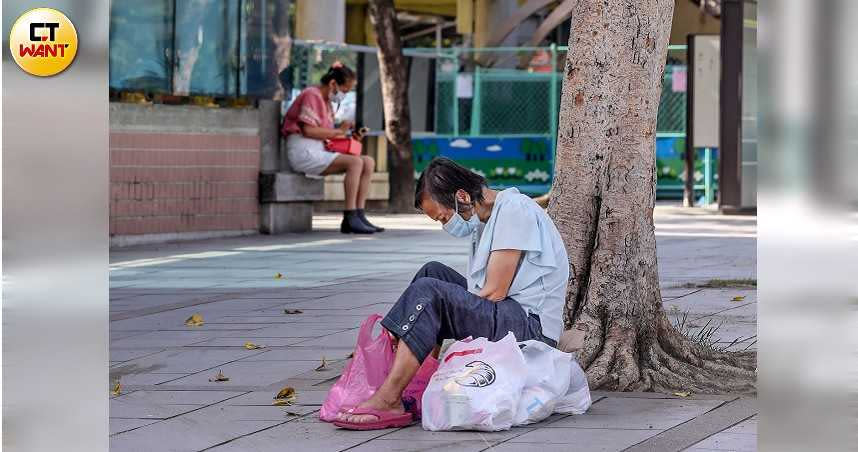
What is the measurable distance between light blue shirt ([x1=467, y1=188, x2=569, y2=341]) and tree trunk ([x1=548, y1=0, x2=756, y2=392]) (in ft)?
1.92

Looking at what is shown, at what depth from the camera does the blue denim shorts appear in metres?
5.36

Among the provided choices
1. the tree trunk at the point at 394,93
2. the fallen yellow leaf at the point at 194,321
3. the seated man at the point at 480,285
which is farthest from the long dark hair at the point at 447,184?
the tree trunk at the point at 394,93

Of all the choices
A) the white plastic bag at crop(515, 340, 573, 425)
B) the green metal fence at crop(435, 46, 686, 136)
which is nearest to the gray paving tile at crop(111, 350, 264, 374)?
the white plastic bag at crop(515, 340, 573, 425)

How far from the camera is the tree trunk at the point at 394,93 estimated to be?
18016 mm

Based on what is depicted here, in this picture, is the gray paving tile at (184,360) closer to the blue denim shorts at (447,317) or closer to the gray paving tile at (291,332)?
the gray paving tile at (291,332)

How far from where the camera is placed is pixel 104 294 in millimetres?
3688

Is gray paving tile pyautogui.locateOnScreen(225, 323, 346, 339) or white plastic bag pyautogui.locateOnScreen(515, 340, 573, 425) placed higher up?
white plastic bag pyautogui.locateOnScreen(515, 340, 573, 425)

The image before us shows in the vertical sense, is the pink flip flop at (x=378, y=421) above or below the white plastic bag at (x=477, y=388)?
below

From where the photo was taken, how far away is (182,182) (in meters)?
13.8

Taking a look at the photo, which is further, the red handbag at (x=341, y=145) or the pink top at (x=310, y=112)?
the red handbag at (x=341, y=145)

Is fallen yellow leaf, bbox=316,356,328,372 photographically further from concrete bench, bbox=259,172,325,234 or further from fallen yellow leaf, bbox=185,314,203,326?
concrete bench, bbox=259,172,325,234

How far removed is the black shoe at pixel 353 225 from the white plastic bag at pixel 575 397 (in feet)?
30.5

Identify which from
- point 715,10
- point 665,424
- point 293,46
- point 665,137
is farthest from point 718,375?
point 715,10

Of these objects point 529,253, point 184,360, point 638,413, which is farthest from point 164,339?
point 638,413
